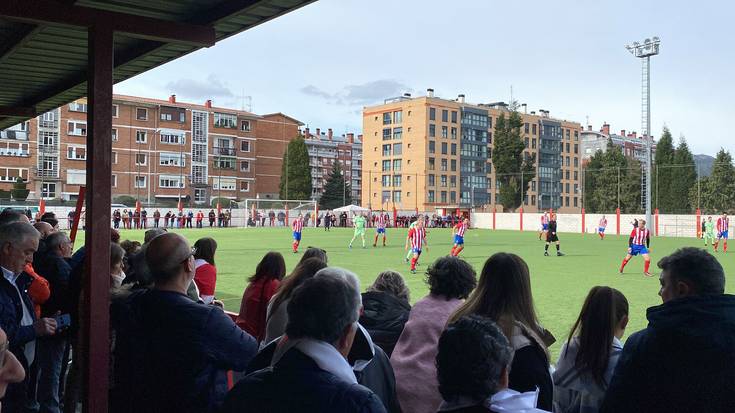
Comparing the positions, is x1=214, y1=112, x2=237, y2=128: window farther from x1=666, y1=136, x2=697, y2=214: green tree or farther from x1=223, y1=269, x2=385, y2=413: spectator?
x1=223, y1=269, x2=385, y2=413: spectator

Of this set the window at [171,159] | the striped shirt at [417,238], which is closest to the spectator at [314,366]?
the striped shirt at [417,238]

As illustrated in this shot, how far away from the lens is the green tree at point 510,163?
81.1 meters

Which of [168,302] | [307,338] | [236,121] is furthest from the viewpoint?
[236,121]

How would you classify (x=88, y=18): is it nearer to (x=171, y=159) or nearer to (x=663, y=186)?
(x=663, y=186)

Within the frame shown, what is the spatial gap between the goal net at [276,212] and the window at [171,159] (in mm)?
21234

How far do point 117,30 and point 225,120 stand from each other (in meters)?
81.9

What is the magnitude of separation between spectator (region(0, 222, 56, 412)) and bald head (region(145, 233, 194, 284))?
56.6 inches

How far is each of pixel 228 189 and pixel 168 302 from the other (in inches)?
3299

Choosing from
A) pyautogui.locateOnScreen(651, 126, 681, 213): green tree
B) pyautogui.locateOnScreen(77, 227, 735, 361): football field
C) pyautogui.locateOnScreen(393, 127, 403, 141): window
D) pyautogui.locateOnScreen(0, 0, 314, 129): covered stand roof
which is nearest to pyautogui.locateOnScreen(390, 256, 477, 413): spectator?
pyautogui.locateOnScreen(0, 0, 314, 129): covered stand roof

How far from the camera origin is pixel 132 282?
509cm

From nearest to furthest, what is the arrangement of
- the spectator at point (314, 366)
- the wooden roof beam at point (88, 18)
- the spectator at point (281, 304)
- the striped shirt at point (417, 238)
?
1. the spectator at point (314, 366)
2. the spectator at point (281, 304)
3. the wooden roof beam at point (88, 18)
4. the striped shirt at point (417, 238)

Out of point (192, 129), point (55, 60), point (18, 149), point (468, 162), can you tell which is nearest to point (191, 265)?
point (55, 60)

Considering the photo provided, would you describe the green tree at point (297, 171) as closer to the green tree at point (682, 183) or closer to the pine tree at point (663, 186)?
the pine tree at point (663, 186)

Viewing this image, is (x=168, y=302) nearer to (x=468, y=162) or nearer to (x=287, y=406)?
(x=287, y=406)
